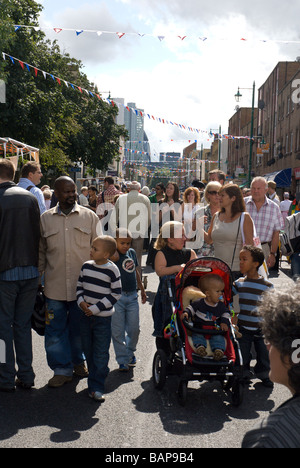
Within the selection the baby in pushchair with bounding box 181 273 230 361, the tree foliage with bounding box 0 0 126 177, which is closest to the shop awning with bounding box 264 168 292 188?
the tree foliage with bounding box 0 0 126 177

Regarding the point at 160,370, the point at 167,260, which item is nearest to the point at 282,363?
the point at 160,370

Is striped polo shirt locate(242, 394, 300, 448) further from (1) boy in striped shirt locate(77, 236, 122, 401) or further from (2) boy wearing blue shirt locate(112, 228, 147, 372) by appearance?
(2) boy wearing blue shirt locate(112, 228, 147, 372)

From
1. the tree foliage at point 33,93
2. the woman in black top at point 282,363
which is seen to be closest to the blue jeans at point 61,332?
the woman in black top at point 282,363

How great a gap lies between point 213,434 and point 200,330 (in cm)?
105

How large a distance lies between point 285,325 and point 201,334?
3245 mm

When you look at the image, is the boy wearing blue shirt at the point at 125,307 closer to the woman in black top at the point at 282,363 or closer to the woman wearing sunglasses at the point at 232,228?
the woman wearing sunglasses at the point at 232,228

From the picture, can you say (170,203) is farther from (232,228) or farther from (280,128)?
(280,128)

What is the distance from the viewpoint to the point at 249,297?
6.00 meters

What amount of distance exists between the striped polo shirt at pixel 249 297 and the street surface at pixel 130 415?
63 cm

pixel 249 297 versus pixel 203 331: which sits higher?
pixel 249 297

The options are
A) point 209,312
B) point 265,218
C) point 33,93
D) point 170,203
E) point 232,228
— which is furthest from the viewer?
point 33,93

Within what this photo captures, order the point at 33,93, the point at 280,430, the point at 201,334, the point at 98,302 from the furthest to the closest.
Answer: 1. the point at 33,93
2. the point at 201,334
3. the point at 98,302
4. the point at 280,430

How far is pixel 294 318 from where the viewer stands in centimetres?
212
